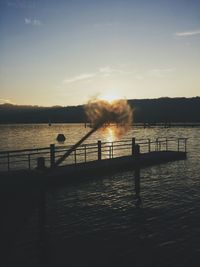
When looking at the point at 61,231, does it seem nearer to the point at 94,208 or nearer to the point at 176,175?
the point at 94,208

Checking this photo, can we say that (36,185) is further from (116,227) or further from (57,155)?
(57,155)

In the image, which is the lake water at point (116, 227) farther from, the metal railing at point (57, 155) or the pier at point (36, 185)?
the metal railing at point (57, 155)

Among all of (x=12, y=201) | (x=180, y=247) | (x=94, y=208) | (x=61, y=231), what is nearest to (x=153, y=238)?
(x=180, y=247)

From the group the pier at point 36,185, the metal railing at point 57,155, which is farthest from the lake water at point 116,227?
the metal railing at point 57,155

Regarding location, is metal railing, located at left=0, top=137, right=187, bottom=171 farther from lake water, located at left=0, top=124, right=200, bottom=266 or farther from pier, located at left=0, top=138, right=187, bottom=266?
lake water, located at left=0, top=124, right=200, bottom=266

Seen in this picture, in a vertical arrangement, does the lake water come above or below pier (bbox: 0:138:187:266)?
below

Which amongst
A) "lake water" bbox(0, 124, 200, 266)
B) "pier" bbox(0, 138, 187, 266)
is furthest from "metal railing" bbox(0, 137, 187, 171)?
"lake water" bbox(0, 124, 200, 266)

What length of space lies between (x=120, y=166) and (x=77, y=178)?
528 cm

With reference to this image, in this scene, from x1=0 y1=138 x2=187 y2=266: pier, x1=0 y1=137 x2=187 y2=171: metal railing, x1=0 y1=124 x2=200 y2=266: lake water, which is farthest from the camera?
x1=0 y1=137 x2=187 y2=171: metal railing

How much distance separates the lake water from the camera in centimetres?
1043

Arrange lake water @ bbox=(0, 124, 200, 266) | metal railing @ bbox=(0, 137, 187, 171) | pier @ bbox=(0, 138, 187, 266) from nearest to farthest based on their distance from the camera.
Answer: lake water @ bbox=(0, 124, 200, 266), pier @ bbox=(0, 138, 187, 266), metal railing @ bbox=(0, 137, 187, 171)

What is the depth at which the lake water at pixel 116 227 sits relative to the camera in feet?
34.2

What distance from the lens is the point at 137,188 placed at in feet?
67.9

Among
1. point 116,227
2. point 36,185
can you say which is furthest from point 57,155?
point 116,227
